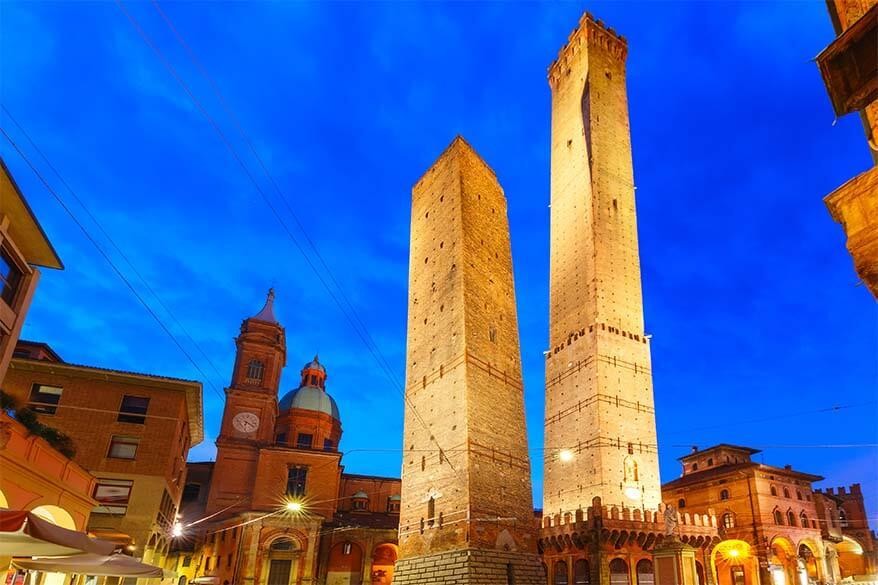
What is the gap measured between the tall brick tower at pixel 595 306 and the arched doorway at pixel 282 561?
578 inches

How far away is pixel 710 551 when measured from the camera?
30.4 metres

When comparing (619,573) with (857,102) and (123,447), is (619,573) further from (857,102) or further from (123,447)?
(857,102)

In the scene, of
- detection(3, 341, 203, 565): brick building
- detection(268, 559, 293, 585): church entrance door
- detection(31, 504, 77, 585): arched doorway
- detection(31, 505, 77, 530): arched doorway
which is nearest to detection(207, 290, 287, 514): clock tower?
detection(268, 559, 293, 585): church entrance door

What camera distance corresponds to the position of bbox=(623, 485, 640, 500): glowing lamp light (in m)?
29.0

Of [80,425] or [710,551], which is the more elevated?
[80,425]

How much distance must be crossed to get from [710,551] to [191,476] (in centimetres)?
3759

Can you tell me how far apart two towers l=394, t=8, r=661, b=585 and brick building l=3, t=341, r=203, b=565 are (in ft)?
35.3

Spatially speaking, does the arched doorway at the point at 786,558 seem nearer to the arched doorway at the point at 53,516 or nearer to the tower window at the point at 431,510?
the tower window at the point at 431,510

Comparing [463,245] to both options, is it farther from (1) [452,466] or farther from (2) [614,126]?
(2) [614,126]

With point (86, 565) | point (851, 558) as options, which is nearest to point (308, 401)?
point (86, 565)

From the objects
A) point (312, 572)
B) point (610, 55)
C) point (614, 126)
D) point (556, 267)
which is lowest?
point (312, 572)

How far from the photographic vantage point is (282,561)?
32.9 meters

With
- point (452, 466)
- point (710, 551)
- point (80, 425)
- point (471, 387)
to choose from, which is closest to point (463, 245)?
point (471, 387)

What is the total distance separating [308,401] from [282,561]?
602 inches
